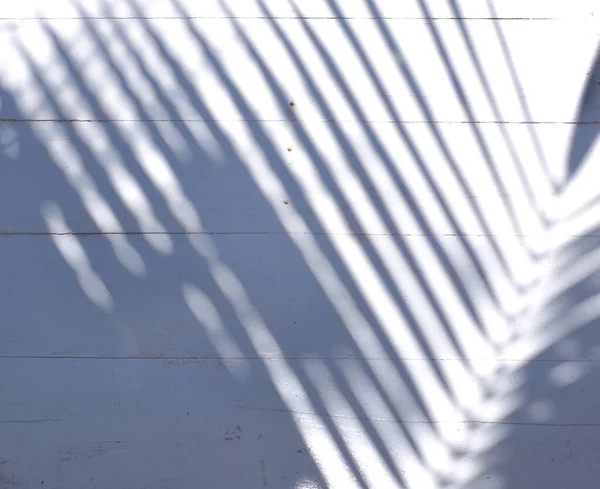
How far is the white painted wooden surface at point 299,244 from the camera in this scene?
1.84 meters

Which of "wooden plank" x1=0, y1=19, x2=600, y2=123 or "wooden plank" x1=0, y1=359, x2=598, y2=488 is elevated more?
"wooden plank" x1=0, y1=19, x2=600, y2=123

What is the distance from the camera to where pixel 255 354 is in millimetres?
1871

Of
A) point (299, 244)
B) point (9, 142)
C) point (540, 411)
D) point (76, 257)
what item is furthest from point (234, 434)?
point (9, 142)

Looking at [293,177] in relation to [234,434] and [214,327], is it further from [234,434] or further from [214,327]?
[234,434]

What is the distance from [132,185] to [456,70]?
42.7 inches

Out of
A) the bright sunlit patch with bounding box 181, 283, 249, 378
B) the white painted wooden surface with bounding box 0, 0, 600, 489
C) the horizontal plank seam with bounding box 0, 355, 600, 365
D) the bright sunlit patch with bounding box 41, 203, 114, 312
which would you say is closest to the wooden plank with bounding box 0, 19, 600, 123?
the white painted wooden surface with bounding box 0, 0, 600, 489

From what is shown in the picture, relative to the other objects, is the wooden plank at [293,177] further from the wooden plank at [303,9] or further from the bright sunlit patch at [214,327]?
the wooden plank at [303,9]

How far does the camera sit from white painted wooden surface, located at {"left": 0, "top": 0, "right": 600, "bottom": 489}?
184cm

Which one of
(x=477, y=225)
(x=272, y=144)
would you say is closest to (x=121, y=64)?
(x=272, y=144)

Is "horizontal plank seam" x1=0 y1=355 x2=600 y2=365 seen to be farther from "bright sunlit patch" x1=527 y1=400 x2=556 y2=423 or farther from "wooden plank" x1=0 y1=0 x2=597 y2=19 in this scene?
"wooden plank" x1=0 y1=0 x2=597 y2=19

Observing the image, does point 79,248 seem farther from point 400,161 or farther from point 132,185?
point 400,161

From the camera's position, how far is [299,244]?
1.92 meters

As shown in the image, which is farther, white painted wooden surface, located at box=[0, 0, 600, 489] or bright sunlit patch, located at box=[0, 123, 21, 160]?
bright sunlit patch, located at box=[0, 123, 21, 160]

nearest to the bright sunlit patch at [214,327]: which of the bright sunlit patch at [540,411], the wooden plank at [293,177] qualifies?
the wooden plank at [293,177]
